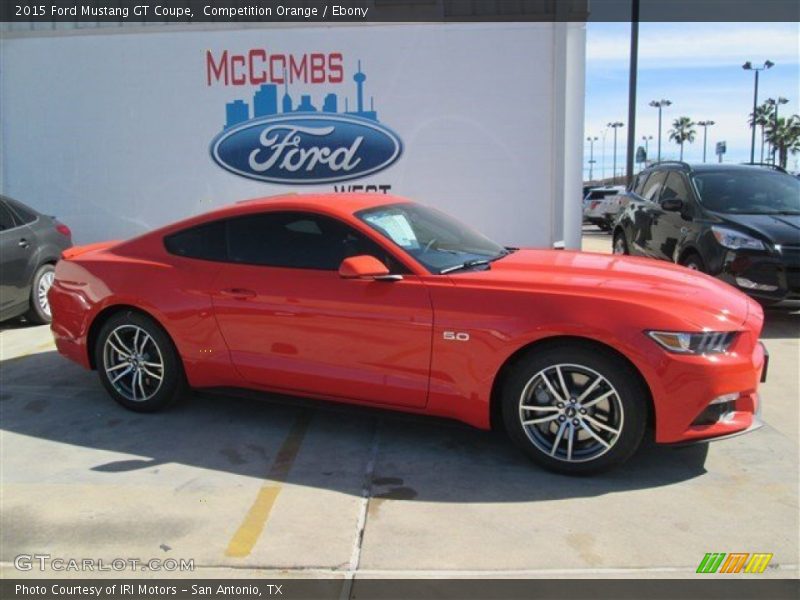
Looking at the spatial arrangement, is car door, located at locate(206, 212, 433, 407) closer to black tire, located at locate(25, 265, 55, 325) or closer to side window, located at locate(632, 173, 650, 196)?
black tire, located at locate(25, 265, 55, 325)

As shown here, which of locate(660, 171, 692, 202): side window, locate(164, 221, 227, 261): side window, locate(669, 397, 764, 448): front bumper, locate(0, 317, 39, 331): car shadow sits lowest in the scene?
locate(0, 317, 39, 331): car shadow

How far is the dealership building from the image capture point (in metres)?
10.0

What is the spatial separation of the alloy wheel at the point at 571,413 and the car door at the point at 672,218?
16.0 feet

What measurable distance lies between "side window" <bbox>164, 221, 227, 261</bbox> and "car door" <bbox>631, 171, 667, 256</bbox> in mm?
6019

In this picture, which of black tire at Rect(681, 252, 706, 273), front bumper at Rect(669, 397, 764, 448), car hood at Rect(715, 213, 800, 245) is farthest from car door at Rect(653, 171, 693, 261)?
front bumper at Rect(669, 397, 764, 448)

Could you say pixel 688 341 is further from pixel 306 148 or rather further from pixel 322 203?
pixel 306 148

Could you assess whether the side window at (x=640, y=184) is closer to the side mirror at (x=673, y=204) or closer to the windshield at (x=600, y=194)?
the side mirror at (x=673, y=204)

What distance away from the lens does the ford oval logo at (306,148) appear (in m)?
10.3

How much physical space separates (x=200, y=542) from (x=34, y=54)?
10.1 meters

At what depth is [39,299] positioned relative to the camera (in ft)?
25.2

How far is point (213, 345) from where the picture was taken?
182 inches

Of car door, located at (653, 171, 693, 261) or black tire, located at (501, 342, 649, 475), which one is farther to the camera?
car door, located at (653, 171, 693, 261)

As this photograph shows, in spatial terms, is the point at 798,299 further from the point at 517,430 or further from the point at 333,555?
the point at 333,555

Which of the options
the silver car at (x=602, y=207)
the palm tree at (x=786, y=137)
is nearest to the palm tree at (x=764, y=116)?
the palm tree at (x=786, y=137)
